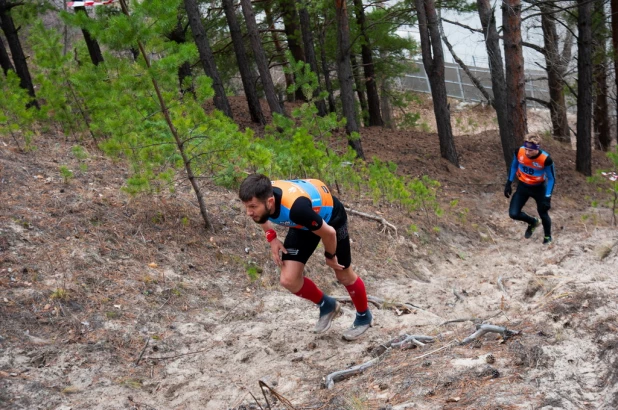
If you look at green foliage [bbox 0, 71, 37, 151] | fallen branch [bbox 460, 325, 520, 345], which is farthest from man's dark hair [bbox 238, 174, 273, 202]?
green foliage [bbox 0, 71, 37, 151]

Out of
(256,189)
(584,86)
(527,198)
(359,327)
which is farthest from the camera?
(584,86)

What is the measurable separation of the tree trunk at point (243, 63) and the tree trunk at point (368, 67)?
10.5 ft

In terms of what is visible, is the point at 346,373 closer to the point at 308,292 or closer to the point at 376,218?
the point at 308,292

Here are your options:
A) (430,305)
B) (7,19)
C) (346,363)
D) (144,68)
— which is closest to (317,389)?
(346,363)

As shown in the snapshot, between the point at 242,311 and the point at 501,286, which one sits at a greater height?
the point at 242,311

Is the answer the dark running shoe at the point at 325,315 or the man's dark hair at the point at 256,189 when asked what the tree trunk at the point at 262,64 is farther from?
the man's dark hair at the point at 256,189

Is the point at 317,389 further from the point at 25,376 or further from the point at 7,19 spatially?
the point at 7,19

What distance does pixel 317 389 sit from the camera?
15.2 ft

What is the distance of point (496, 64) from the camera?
1426cm

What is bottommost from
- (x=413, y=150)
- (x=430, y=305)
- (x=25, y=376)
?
(x=413, y=150)

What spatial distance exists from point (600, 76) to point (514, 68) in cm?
760

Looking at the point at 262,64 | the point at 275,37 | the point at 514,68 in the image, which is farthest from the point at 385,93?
the point at 514,68

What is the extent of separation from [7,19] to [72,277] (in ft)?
31.9

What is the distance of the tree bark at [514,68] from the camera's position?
12.3m
